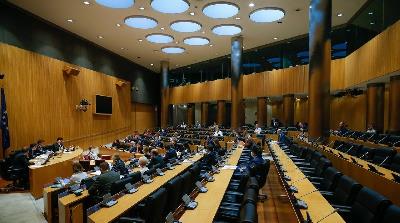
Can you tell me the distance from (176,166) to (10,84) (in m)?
7.39

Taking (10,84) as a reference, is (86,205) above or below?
below

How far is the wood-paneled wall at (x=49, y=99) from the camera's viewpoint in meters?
10.5

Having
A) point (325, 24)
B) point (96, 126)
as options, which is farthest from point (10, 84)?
point (325, 24)

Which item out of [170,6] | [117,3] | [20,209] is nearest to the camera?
[20,209]

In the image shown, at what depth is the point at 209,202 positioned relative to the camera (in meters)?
3.75

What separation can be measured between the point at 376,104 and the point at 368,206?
10.7 m

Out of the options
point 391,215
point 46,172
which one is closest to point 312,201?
point 391,215

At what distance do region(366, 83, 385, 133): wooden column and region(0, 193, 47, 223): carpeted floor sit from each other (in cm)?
1214

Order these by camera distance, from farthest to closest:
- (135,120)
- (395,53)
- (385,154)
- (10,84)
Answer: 1. (135,120)
2. (10,84)
3. (395,53)
4. (385,154)

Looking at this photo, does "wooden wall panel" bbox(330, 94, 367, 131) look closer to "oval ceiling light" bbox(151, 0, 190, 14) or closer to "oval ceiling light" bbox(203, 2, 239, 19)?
"oval ceiling light" bbox(203, 2, 239, 19)

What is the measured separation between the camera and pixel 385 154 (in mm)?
6121

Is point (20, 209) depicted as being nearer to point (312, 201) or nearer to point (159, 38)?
point (312, 201)

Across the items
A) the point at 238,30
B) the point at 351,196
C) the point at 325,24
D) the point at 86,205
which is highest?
the point at 238,30

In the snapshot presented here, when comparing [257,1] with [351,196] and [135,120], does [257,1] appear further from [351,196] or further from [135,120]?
[135,120]
